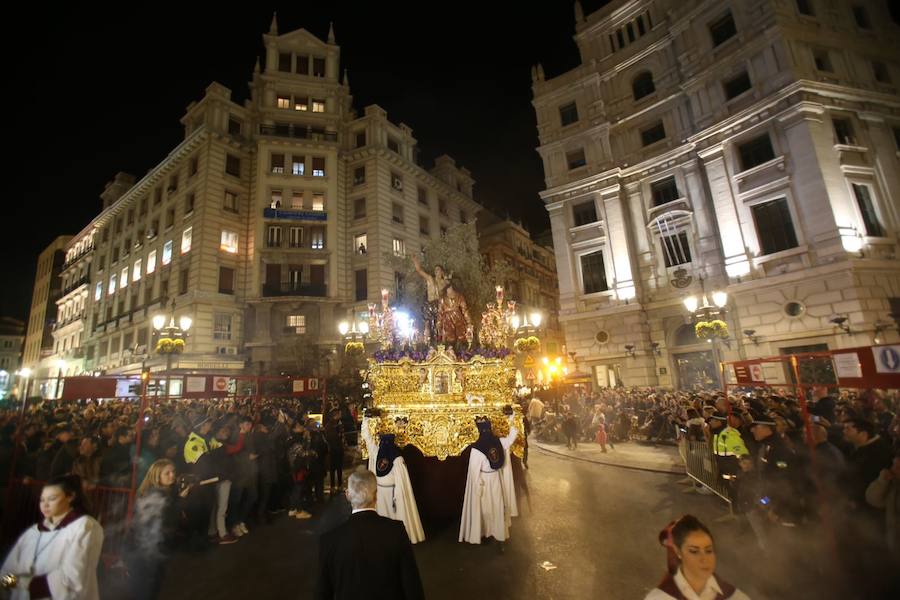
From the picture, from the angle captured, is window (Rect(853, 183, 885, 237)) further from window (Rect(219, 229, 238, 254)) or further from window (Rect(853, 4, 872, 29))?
window (Rect(219, 229, 238, 254))

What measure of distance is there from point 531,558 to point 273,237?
28.9 meters

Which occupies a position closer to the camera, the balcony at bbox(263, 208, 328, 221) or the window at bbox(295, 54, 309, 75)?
the balcony at bbox(263, 208, 328, 221)

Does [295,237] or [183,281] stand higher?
[295,237]

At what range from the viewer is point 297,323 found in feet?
95.3

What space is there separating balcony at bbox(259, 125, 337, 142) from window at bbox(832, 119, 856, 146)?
31.0 meters

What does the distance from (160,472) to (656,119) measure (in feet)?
93.3

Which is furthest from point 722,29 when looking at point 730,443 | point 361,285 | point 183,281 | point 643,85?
point 183,281

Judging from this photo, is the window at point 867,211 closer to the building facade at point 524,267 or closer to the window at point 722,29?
the window at point 722,29

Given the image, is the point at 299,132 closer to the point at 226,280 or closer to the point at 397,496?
the point at 226,280

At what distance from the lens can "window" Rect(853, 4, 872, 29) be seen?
2169 centimetres

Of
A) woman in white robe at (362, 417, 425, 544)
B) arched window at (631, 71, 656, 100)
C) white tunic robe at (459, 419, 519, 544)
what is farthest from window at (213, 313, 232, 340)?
arched window at (631, 71, 656, 100)

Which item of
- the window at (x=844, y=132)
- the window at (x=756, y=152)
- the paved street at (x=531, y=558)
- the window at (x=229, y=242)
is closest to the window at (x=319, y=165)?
the window at (x=229, y=242)

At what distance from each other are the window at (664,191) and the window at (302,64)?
28.4m

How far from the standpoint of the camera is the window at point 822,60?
19812mm
